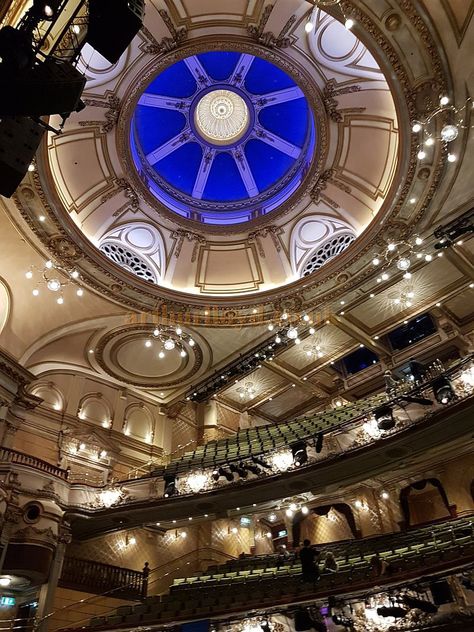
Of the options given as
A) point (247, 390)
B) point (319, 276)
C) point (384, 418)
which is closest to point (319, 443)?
point (384, 418)

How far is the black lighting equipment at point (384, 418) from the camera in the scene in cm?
994

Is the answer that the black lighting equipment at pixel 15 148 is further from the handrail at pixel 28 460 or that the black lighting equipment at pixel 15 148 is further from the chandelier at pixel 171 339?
the chandelier at pixel 171 339

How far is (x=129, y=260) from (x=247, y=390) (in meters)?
6.22

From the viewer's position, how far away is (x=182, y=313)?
1428cm

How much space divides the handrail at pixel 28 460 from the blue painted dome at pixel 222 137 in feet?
27.5

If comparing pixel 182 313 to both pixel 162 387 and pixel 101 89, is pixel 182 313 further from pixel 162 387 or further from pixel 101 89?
pixel 101 89

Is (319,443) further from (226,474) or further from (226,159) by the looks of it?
(226,159)

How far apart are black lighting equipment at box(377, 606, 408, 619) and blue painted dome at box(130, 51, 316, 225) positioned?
11.3 meters

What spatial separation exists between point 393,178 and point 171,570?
12.1m

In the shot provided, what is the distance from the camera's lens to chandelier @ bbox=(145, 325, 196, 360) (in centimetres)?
1454

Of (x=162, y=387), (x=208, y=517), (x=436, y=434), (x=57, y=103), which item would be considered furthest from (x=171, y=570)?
(x=57, y=103)

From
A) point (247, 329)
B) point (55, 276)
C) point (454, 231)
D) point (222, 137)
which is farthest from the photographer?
point (222, 137)

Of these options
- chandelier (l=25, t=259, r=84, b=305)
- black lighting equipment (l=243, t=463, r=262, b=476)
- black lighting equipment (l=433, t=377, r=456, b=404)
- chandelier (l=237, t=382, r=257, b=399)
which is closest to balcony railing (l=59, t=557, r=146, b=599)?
black lighting equipment (l=243, t=463, r=262, b=476)

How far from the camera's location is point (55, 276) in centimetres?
1242
